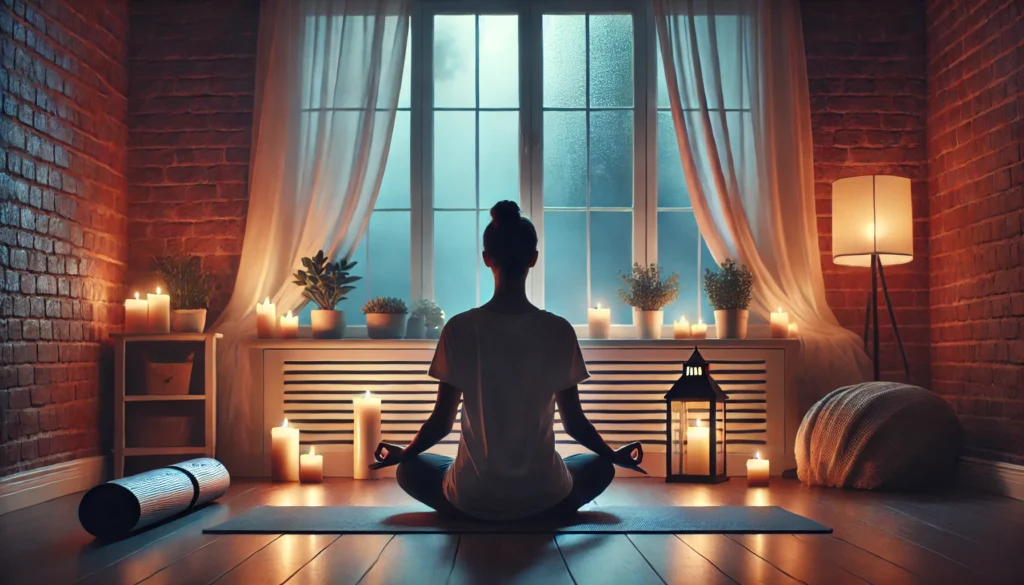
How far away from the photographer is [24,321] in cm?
372

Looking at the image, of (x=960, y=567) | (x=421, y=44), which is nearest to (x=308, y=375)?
(x=421, y=44)

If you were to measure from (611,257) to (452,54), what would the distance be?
1.33m

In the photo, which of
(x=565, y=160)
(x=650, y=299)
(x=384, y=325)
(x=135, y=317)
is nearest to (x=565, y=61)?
(x=565, y=160)

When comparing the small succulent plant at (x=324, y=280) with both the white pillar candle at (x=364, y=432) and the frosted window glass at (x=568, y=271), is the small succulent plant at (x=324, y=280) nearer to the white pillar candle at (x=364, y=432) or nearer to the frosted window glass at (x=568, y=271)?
the white pillar candle at (x=364, y=432)

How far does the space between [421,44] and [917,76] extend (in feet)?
8.27

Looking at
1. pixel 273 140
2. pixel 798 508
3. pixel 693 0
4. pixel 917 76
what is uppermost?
pixel 693 0

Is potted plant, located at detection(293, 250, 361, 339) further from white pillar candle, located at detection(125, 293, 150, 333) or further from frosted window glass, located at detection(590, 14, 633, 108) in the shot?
frosted window glass, located at detection(590, 14, 633, 108)

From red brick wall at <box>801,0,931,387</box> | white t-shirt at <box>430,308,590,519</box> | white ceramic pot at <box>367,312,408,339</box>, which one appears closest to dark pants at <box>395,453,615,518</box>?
white t-shirt at <box>430,308,590,519</box>

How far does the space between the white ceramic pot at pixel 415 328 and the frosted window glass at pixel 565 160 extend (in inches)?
35.9

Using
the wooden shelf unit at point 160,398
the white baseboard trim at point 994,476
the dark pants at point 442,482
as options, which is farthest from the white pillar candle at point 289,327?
the white baseboard trim at point 994,476

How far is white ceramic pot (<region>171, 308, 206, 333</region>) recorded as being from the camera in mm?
4387

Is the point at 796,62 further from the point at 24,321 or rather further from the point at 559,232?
the point at 24,321

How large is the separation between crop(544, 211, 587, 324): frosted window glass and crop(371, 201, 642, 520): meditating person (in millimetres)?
1984

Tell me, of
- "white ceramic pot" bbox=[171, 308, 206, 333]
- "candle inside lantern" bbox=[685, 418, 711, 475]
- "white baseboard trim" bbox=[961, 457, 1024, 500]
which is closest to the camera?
"white baseboard trim" bbox=[961, 457, 1024, 500]
